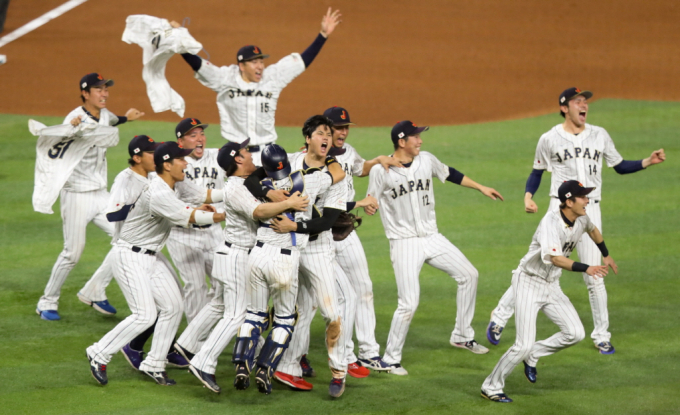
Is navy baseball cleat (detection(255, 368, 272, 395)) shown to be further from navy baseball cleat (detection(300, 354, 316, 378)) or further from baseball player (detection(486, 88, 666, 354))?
baseball player (detection(486, 88, 666, 354))

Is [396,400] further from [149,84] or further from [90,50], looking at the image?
[90,50]

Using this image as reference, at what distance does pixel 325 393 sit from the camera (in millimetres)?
6141

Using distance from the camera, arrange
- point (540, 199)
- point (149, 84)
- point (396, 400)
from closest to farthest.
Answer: point (396, 400) < point (149, 84) < point (540, 199)

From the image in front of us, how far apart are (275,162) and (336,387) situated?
1.70 metres

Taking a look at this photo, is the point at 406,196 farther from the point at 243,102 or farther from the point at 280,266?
the point at 243,102

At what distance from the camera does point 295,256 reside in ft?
19.1

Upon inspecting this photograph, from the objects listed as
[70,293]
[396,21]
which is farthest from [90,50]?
[70,293]

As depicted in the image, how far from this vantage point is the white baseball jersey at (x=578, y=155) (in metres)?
7.39

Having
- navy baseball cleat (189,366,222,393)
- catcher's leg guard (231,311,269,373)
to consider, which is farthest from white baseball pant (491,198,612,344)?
navy baseball cleat (189,366,222,393)

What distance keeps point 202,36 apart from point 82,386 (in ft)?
43.3

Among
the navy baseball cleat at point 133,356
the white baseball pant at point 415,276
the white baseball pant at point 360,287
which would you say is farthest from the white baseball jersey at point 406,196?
the navy baseball cleat at point 133,356

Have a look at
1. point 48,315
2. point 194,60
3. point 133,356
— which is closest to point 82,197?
point 48,315

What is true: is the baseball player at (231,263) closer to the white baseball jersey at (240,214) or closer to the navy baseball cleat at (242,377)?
the white baseball jersey at (240,214)

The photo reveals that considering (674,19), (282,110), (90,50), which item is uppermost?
(674,19)
